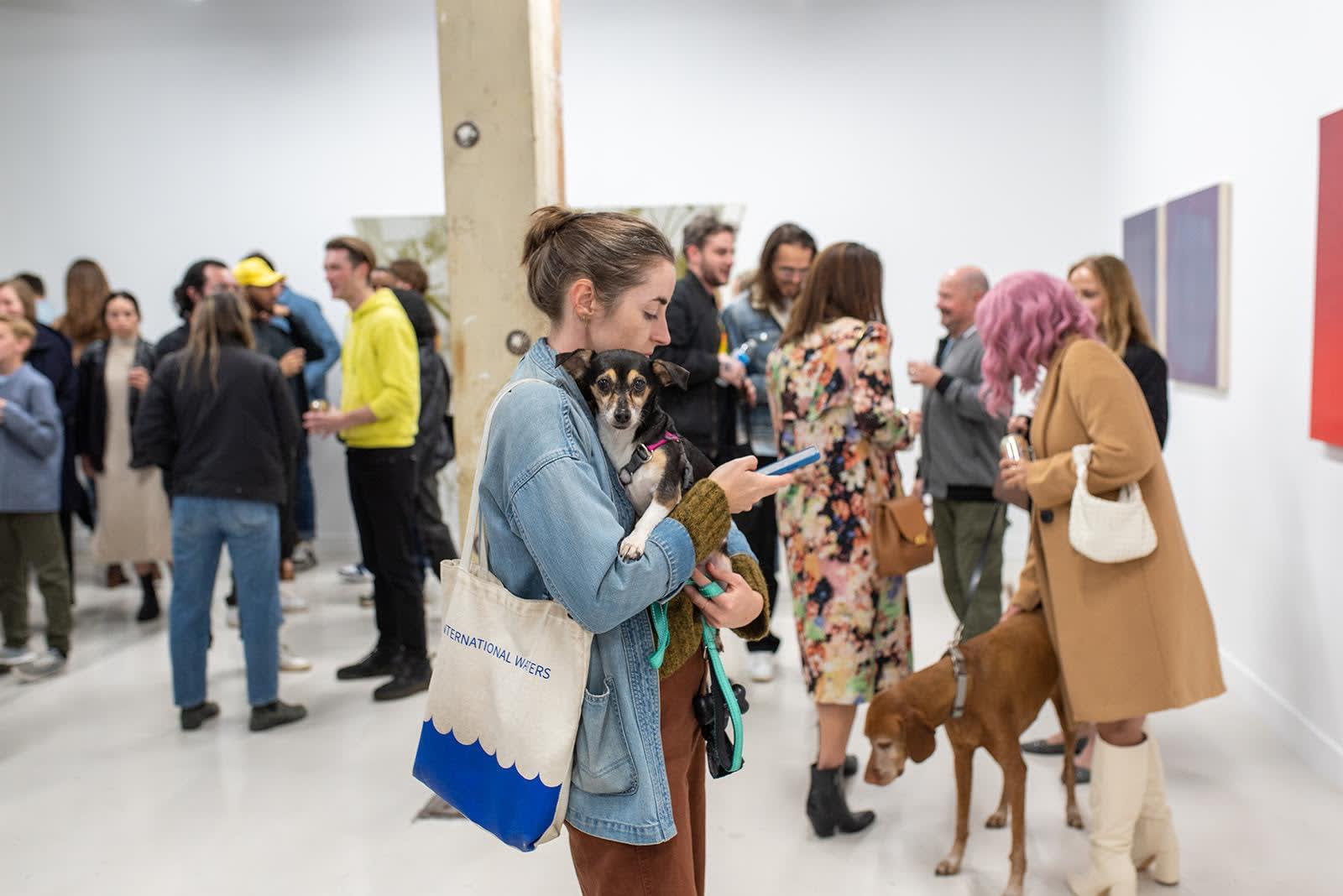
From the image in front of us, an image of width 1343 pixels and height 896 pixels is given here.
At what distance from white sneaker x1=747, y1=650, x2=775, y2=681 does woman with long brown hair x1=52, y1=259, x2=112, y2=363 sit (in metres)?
4.06

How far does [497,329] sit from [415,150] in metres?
4.70

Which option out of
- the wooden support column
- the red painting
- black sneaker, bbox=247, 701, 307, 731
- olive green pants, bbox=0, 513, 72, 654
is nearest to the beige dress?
olive green pants, bbox=0, 513, 72, 654

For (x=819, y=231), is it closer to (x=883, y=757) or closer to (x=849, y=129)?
(x=849, y=129)

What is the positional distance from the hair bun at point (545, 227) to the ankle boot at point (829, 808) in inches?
81.6

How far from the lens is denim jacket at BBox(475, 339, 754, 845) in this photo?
138 centimetres

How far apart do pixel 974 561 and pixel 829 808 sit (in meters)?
1.20

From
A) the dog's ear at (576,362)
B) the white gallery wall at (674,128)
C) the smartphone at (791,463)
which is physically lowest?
the smartphone at (791,463)

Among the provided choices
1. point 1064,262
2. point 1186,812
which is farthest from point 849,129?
point 1186,812

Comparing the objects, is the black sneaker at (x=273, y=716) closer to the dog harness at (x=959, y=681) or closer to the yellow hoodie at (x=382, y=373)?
the yellow hoodie at (x=382, y=373)

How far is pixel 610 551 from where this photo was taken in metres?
1.38

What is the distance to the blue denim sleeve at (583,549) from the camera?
1376mm

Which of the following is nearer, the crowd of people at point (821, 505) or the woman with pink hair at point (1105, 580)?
the crowd of people at point (821, 505)

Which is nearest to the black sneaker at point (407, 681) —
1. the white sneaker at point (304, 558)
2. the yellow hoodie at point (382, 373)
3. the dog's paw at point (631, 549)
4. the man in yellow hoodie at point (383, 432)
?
the man in yellow hoodie at point (383, 432)

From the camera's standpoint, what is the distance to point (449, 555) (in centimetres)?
510
